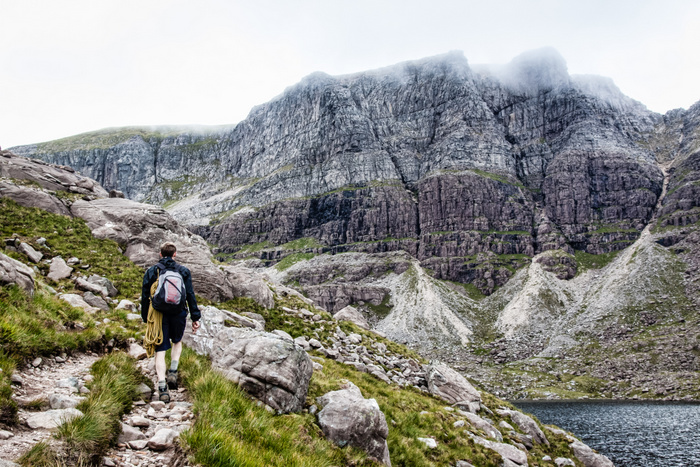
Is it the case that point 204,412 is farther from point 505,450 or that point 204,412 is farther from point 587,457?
point 587,457

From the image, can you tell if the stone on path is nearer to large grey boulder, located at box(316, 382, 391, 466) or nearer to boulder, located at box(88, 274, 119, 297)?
large grey boulder, located at box(316, 382, 391, 466)

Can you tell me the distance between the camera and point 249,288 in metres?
25.7

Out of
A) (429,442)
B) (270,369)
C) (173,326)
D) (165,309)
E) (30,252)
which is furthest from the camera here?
(30,252)

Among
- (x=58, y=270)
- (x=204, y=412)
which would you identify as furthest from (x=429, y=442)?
(x=58, y=270)

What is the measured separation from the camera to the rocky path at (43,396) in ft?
16.2

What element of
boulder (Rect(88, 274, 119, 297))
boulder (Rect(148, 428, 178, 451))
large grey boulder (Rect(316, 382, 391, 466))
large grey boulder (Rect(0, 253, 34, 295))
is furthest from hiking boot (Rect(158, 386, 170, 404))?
boulder (Rect(88, 274, 119, 297))

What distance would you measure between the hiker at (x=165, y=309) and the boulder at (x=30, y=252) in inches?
459

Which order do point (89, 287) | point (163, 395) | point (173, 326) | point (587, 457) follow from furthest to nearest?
point (587, 457) → point (89, 287) → point (173, 326) → point (163, 395)

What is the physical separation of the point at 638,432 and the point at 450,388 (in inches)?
2112

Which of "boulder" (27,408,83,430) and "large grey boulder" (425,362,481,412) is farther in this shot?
"large grey boulder" (425,362,481,412)

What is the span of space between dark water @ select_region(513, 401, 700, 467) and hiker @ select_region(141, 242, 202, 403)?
169 feet

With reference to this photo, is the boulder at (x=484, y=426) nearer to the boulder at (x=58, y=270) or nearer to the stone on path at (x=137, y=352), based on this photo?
the stone on path at (x=137, y=352)

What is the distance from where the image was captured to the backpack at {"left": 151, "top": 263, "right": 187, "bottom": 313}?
9055 millimetres

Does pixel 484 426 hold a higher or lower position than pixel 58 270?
lower
